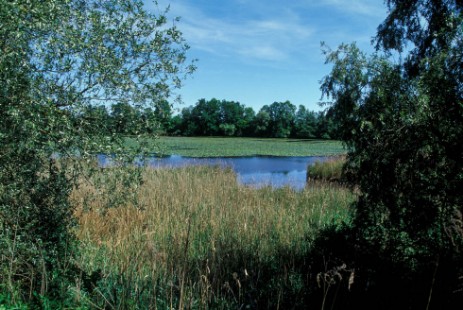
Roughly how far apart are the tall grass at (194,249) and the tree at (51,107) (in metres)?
0.37

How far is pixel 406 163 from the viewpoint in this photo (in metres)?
3.34

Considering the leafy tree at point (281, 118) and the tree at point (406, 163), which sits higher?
the leafy tree at point (281, 118)

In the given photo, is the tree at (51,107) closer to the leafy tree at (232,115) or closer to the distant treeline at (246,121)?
the distant treeline at (246,121)

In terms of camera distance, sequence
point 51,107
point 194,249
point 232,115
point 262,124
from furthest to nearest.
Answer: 1. point 232,115
2. point 262,124
3. point 194,249
4. point 51,107

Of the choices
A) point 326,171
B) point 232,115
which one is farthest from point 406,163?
point 232,115

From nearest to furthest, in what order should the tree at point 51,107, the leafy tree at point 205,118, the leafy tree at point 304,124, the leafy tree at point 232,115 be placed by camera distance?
the tree at point 51,107 → the leafy tree at point 304,124 → the leafy tree at point 205,118 → the leafy tree at point 232,115

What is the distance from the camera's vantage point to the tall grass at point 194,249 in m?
3.30

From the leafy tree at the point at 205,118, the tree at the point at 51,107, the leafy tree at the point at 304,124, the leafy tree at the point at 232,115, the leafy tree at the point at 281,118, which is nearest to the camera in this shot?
the tree at the point at 51,107

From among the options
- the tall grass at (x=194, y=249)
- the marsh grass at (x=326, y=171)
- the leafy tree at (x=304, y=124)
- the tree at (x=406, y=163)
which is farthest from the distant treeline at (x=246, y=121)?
the tree at (x=406, y=163)

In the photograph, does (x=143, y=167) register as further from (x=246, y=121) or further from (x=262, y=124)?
(x=246, y=121)

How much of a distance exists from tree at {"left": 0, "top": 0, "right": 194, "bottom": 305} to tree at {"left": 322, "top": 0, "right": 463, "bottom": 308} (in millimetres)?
1936

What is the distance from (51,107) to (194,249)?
9.12 ft

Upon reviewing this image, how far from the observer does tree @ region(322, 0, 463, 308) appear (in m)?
3.16

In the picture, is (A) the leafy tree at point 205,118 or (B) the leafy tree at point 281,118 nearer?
(A) the leafy tree at point 205,118
